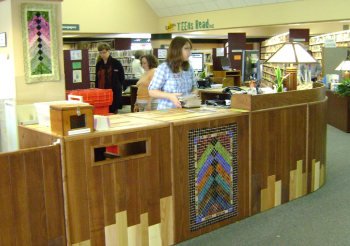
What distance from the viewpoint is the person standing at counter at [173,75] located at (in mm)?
4004

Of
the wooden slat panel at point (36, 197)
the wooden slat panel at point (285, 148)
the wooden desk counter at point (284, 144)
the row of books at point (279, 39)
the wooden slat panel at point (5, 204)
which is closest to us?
the wooden slat panel at point (5, 204)

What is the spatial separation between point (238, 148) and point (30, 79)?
2230 mm

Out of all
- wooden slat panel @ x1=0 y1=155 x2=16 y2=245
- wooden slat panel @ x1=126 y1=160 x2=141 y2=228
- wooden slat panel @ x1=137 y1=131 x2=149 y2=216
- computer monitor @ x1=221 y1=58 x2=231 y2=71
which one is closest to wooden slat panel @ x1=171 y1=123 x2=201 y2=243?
wooden slat panel @ x1=137 y1=131 x2=149 y2=216

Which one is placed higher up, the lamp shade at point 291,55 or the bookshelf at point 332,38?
the bookshelf at point 332,38

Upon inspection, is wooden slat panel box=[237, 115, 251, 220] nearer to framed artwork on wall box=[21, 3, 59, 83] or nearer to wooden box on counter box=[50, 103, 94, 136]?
wooden box on counter box=[50, 103, 94, 136]

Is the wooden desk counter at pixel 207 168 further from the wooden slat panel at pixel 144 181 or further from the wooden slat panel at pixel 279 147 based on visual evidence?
the wooden slat panel at pixel 279 147

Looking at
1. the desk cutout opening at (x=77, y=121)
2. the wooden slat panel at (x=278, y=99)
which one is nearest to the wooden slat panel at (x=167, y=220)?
the desk cutout opening at (x=77, y=121)

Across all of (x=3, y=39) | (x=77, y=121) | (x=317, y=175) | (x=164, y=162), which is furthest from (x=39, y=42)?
(x=317, y=175)

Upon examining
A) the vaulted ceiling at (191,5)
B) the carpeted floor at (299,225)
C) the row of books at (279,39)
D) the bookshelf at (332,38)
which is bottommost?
the carpeted floor at (299,225)

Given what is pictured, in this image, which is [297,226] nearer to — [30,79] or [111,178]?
[111,178]

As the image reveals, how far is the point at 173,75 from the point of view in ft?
13.3

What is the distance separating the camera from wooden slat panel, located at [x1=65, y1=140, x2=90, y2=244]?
2672 mm

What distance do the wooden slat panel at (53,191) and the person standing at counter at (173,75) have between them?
156 cm

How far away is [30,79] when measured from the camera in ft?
14.1
